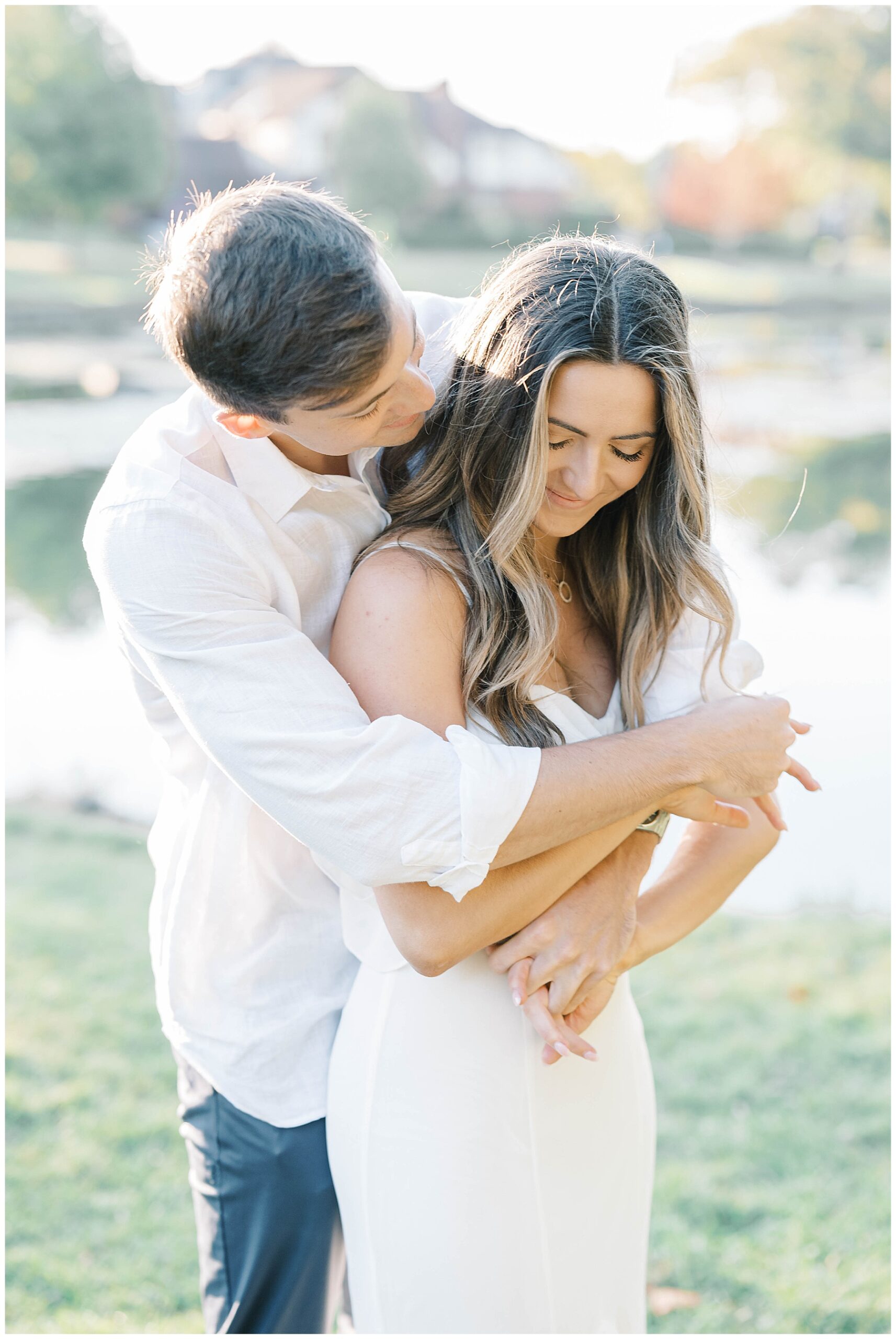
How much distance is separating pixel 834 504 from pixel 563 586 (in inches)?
488

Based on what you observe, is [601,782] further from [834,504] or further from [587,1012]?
[834,504]

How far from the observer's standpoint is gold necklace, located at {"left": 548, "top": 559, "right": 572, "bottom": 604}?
2182 mm

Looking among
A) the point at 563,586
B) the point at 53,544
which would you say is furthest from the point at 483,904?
the point at 53,544

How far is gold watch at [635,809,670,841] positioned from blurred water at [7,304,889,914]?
20.1 inches

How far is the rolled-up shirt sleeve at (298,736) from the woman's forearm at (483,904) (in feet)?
0.23

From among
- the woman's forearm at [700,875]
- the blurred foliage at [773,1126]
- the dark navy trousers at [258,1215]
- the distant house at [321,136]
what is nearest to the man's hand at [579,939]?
the woman's forearm at [700,875]

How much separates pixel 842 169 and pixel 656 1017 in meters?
31.3

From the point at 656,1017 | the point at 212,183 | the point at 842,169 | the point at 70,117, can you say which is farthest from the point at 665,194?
the point at 656,1017

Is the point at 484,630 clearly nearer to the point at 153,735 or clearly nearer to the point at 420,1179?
the point at 153,735

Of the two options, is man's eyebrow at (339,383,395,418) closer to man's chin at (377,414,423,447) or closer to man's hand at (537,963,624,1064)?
man's chin at (377,414,423,447)

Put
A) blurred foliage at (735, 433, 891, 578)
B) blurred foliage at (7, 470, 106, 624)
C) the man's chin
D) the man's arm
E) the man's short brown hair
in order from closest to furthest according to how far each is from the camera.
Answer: the man's short brown hair
the man's chin
the man's arm
blurred foliage at (7, 470, 106, 624)
blurred foliage at (735, 433, 891, 578)

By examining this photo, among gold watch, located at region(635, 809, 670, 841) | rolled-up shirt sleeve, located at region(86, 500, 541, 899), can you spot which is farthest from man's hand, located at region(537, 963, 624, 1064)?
rolled-up shirt sleeve, located at region(86, 500, 541, 899)

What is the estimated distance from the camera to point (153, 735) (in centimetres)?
199

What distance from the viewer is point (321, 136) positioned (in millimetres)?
30500
